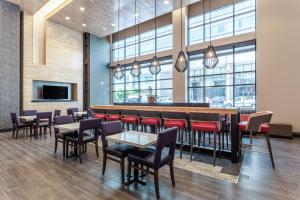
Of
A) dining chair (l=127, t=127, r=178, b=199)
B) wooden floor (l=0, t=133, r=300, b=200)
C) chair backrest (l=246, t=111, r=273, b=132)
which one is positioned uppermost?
chair backrest (l=246, t=111, r=273, b=132)

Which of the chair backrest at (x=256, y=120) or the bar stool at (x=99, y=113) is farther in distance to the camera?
the bar stool at (x=99, y=113)

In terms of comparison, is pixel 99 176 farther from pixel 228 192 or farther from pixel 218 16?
pixel 218 16

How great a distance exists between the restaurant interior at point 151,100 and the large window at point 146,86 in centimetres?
7

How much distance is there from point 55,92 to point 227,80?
860 cm

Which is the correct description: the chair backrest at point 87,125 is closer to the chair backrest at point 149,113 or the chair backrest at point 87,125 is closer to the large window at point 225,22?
the chair backrest at point 149,113

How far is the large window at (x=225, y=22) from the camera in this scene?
7059 mm

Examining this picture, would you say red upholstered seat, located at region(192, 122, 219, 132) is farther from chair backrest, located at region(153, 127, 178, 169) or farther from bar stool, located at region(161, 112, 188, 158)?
chair backrest, located at region(153, 127, 178, 169)

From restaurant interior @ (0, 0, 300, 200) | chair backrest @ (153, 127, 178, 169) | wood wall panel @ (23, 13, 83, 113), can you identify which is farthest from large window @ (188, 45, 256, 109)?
wood wall panel @ (23, 13, 83, 113)

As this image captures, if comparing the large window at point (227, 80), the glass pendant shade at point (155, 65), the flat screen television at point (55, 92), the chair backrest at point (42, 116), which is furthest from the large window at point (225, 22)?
the flat screen television at point (55, 92)

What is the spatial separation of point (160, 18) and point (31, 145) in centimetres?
835

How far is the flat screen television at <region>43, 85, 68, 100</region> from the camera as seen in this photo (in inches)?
353

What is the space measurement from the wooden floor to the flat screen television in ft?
17.8

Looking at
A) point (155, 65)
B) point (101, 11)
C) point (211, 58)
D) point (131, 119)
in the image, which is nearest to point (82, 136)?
point (131, 119)

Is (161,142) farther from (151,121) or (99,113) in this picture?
(99,113)
